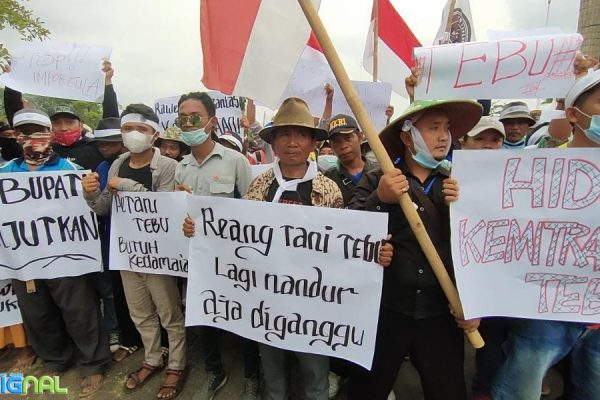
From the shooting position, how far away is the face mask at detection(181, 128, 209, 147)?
2.78m

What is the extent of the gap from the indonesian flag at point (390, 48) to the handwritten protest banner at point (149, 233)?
312cm

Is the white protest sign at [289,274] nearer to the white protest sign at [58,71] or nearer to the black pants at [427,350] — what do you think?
the black pants at [427,350]

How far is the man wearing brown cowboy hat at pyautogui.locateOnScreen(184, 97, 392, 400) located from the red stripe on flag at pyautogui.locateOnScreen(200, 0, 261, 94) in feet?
1.42

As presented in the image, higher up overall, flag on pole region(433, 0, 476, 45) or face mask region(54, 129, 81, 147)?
flag on pole region(433, 0, 476, 45)

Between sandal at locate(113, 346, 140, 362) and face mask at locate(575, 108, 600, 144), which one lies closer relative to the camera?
face mask at locate(575, 108, 600, 144)

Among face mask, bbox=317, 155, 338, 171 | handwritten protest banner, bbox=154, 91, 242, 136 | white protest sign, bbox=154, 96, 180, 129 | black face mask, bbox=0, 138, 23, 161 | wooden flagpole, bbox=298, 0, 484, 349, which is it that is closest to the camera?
wooden flagpole, bbox=298, 0, 484, 349

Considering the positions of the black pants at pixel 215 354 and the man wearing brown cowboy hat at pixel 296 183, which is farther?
the black pants at pixel 215 354

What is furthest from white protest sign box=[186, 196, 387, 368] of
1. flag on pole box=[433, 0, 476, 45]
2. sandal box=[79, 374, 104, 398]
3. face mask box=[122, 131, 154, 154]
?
flag on pole box=[433, 0, 476, 45]

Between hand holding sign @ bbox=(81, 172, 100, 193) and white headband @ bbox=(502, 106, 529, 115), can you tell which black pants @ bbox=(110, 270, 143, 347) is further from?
white headband @ bbox=(502, 106, 529, 115)

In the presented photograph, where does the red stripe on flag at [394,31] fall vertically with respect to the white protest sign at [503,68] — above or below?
above

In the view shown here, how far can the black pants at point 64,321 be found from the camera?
3064 mm

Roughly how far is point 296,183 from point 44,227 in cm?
232

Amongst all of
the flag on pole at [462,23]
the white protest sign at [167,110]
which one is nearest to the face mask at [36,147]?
the white protest sign at [167,110]

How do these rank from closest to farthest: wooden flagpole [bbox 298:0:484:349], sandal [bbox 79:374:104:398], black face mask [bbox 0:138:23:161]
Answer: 1. wooden flagpole [bbox 298:0:484:349]
2. sandal [bbox 79:374:104:398]
3. black face mask [bbox 0:138:23:161]
